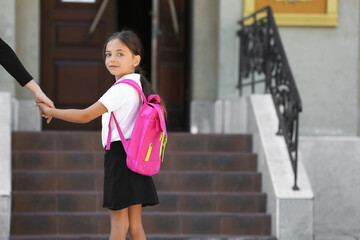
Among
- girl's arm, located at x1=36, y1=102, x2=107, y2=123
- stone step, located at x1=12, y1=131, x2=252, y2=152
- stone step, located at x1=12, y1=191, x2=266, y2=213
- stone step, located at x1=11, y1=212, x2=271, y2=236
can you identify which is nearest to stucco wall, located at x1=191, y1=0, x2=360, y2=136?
stone step, located at x1=12, y1=131, x2=252, y2=152

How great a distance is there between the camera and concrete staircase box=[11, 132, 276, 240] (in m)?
6.27

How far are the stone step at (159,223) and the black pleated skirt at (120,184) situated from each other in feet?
8.07

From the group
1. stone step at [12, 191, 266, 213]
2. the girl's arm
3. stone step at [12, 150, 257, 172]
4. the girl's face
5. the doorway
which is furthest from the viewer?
the doorway

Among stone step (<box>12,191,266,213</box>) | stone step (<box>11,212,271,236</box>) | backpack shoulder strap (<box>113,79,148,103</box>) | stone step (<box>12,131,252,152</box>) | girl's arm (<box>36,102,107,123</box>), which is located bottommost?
stone step (<box>11,212,271,236</box>)

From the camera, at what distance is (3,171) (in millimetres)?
6137

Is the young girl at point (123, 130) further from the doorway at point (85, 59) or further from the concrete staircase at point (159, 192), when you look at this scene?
the doorway at point (85, 59)

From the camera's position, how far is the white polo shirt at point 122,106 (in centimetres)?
380

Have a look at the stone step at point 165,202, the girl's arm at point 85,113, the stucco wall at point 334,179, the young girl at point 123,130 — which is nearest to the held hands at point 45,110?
the young girl at point 123,130

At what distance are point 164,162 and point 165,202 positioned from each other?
1.94 ft

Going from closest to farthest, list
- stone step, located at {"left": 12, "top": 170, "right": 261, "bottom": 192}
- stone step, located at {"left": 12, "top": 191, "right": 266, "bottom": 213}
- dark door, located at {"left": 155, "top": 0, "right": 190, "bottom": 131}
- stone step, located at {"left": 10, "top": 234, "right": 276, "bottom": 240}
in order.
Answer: stone step, located at {"left": 10, "top": 234, "right": 276, "bottom": 240} → stone step, located at {"left": 12, "top": 191, "right": 266, "bottom": 213} → stone step, located at {"left": 12, "top": 170, "right": 261, "bottom": 192} → dark door, located at {"left": 155, "top": 0, "right": 190, "bottom": 131}

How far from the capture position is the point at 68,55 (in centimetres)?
980

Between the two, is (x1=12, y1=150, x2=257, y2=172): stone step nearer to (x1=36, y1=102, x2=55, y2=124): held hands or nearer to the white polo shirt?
(x1=36, y1=102, x2=55, y2=124): held hands

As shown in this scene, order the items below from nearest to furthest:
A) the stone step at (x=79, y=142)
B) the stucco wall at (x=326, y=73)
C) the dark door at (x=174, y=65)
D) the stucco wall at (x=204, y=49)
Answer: the stone step at (x=79, y=142) → the stucco wall at (x=326, y=73) → the stucco wall at (x=204, y=49) → the dark door at (x=174, y=65)

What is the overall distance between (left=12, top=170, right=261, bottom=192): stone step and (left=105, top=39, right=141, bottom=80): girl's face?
2920 millimetres
